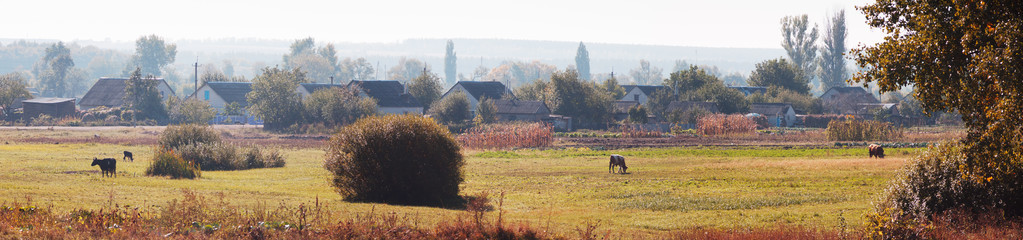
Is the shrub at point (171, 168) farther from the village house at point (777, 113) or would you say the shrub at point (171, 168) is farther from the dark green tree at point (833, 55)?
the dark green tree at point (833, 55)

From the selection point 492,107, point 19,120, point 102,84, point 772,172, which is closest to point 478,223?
point 772,172

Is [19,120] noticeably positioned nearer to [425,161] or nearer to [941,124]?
[425,161]

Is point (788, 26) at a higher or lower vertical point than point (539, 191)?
higher

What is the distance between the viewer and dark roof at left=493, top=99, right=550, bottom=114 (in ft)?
384

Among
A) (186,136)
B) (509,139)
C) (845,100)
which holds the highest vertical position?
(845,100)

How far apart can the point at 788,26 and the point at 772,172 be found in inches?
6277

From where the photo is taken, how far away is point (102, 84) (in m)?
153

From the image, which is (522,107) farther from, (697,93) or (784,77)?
(784,77)

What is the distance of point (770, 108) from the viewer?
419 ft

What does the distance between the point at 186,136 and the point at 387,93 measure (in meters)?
74.8

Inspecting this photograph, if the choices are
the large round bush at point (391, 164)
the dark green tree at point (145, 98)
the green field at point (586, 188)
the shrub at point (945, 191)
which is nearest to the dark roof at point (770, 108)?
the green field at point (586, 188)

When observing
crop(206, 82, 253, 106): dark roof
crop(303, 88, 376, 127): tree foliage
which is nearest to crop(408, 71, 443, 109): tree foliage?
crop(303, 88, 376, 127): tree foliage

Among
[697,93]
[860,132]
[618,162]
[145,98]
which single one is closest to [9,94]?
[145,98]

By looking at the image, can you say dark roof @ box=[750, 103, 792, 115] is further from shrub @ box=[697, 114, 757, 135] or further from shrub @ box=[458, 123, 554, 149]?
shrub @ box=[458, 123, 554, 149]
